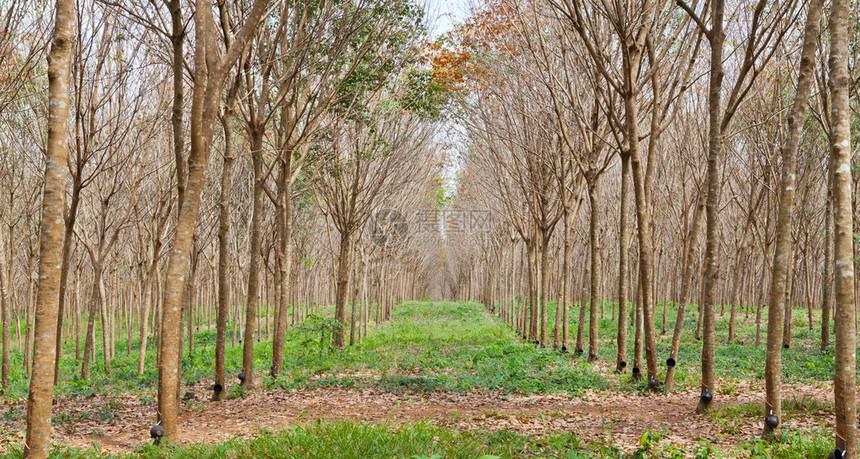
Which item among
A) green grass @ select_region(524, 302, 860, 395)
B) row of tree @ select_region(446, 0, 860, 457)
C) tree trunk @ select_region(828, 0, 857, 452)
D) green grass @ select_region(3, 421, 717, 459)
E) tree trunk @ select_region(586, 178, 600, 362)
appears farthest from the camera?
tree trunk @ select_region(586, 178, 600, 362)

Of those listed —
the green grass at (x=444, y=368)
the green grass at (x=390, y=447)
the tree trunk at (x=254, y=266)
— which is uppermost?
the tree trunk at (x=254, y=266)

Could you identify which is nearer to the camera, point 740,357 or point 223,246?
point 223,246

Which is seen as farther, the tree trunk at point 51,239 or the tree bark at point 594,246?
the tree bark at point 594,246

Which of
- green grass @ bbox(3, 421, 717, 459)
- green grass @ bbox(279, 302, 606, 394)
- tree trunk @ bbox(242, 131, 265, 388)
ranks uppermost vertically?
tree trunk @ bbox(242, 131, 265, 388)

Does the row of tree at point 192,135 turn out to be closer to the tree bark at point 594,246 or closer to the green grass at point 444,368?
the green grass at point 444,368

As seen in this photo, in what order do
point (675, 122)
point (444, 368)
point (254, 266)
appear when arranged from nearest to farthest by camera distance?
point (254, 266) → point (444, 368) → point (675, 122)

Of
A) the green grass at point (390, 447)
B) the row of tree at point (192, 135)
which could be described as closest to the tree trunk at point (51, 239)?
the row of tree at point (192, 135)

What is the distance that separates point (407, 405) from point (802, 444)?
16.6 ft

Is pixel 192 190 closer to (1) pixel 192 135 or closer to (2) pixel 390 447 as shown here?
(1) pixel 192 135

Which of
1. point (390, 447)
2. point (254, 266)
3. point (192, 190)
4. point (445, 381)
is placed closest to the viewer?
point (390, 447)

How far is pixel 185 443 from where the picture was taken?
555 centimetres

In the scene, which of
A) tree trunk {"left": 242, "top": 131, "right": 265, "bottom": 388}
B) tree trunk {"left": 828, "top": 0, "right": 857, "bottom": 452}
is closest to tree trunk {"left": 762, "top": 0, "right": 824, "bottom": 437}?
tree trunk {"left": 828, "top": 0, "right": 857, "bottom": 452}

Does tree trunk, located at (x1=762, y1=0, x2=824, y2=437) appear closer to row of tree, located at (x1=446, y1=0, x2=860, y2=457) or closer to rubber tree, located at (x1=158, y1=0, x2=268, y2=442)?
row of tree, located at (x1=446, y1=0, x2=860, y2=457)

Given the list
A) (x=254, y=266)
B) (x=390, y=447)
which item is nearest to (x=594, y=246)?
(x=254, y=266)
